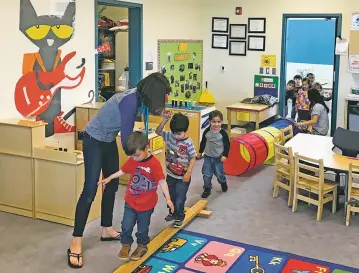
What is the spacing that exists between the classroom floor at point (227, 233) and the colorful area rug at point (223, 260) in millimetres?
150

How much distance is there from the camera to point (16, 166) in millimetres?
4949

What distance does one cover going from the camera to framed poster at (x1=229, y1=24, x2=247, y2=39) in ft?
28.6

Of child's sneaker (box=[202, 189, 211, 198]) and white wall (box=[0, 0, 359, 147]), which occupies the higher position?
white wall (box=[0, 0, 359, 147])

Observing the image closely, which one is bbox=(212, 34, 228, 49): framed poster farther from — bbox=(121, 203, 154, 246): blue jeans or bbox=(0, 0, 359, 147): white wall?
bbox=(121, 203, 154, 246): blue jeans

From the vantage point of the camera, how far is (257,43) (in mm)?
8656

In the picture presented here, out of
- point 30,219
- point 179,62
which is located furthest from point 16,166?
point 179,62

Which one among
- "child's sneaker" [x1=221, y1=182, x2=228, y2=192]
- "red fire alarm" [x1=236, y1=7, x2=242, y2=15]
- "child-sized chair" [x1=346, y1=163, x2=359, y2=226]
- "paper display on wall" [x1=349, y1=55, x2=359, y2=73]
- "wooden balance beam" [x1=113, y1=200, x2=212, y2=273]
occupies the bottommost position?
"wooden balance beam" [x1=113, y1=200, x2=212, y2=273]

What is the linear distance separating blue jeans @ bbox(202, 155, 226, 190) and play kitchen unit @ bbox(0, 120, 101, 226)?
1347mm

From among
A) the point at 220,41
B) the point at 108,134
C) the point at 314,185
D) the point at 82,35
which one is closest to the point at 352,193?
the point at 314,185

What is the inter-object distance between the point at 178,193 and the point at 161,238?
0.45 meters

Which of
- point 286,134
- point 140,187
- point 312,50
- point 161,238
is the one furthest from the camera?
point 312,50

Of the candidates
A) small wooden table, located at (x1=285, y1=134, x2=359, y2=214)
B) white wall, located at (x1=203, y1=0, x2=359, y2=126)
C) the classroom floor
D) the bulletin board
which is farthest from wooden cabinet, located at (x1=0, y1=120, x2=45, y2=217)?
white wall, located at (x1=203, y1=0, x2=359, y2=126)

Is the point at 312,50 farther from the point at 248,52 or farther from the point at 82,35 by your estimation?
Answer: the point at 82,35

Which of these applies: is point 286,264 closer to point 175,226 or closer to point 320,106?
point 175,226
